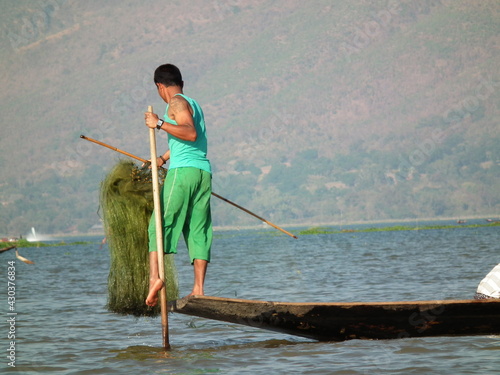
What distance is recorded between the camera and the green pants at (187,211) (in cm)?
790

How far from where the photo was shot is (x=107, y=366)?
817 centimetres

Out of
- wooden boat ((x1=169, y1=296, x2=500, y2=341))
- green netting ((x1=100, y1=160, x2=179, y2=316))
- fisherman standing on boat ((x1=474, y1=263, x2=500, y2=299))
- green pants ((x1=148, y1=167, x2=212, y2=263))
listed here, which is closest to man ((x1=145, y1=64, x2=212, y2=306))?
green pants ((x1=148, y1=167, x2=212, y2=263))

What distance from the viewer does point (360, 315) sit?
26.4ft

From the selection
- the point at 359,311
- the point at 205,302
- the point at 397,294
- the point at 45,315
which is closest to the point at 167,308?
the point at 205,302

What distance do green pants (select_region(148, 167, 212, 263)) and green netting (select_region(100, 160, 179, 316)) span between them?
1186mm

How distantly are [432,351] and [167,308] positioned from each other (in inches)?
108

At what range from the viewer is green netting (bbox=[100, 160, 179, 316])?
9242mm

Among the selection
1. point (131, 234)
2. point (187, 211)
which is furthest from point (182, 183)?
point (131, 234)

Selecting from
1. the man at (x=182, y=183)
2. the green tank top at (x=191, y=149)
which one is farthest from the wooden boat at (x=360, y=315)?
the green tank top at (x=191, y=149)

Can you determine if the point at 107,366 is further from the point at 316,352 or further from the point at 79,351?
the point at 316,352

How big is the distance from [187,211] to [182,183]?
0.36 meters

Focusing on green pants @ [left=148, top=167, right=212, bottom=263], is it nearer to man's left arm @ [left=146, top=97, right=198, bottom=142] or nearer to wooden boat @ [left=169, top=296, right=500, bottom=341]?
man's left arm @ [left=146, top=97, right=198, bottom=142]

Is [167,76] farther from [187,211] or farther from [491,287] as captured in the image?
[491,287]

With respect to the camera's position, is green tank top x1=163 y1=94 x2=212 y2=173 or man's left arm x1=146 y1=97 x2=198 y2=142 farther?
green tank top x1=163 y1=94 x2=212 y2=173
